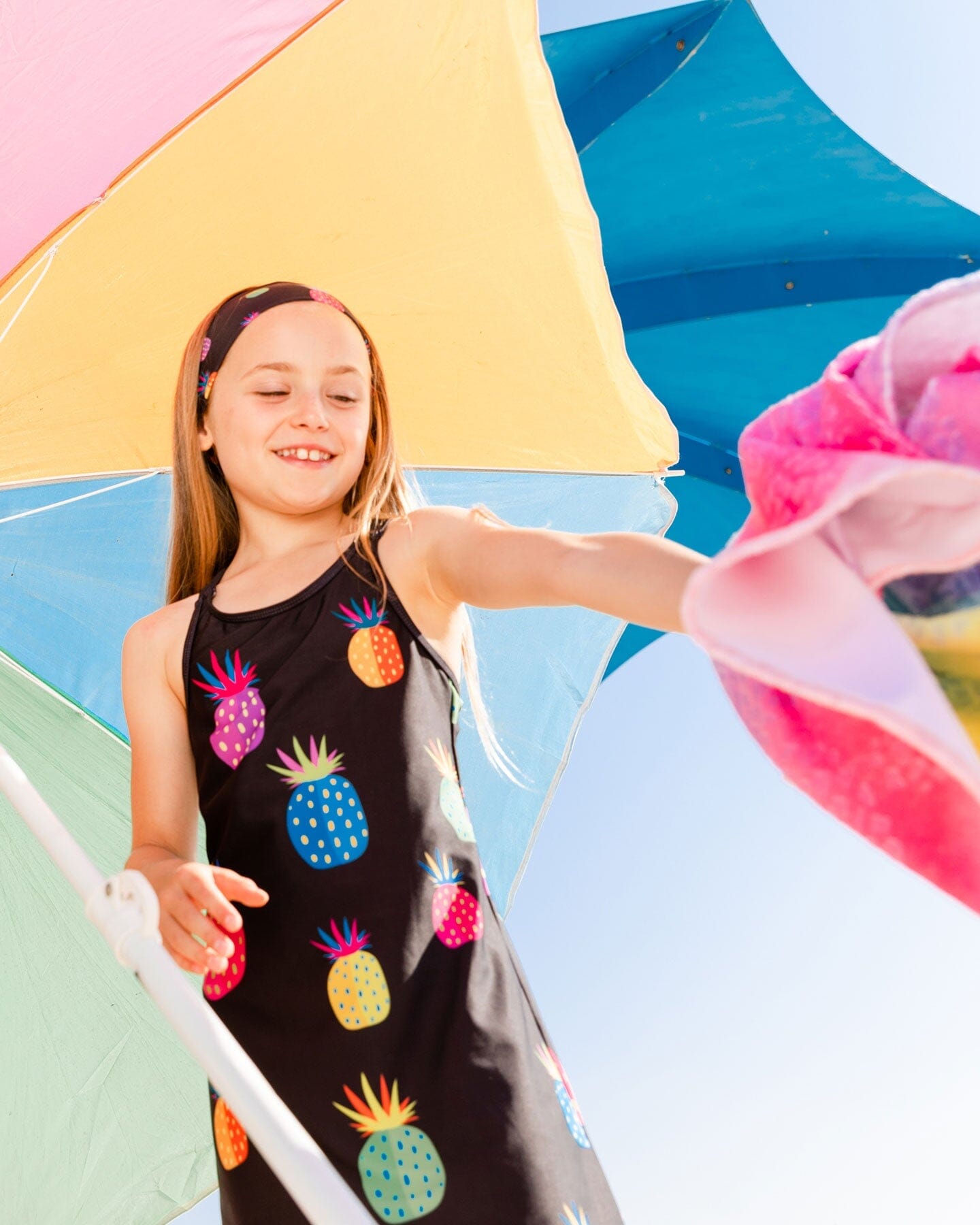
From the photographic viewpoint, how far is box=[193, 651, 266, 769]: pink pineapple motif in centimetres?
139

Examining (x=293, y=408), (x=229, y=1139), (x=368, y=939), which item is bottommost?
(x=229, y=1139)

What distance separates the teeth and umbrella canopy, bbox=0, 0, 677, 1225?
0.45 m

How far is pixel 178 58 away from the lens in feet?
5.73

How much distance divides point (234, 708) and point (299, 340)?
56cm

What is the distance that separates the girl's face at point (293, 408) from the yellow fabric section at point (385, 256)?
10.5 inches

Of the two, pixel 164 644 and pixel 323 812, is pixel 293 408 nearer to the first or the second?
pixel 164 644

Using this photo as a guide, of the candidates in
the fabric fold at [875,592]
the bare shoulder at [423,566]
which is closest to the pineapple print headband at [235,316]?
the bare shoulder at [423,566]

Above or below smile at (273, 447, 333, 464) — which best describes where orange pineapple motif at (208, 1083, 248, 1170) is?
below

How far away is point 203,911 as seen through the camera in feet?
3.99

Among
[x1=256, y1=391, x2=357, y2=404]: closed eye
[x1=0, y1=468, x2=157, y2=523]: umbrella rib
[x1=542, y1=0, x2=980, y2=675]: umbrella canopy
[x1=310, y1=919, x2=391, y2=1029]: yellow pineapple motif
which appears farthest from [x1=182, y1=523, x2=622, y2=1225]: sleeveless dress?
[x1=542, y1=0, x2=980, y2=675]: umbrella canopy

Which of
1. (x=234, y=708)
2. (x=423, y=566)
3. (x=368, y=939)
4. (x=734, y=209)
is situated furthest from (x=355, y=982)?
(x=734, y=209)

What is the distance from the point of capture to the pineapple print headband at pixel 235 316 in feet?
5.70

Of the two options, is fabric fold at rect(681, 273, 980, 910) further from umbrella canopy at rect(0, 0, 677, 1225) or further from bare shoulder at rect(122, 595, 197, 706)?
umbrella canopy at rect(0, 0, 677, 1225)

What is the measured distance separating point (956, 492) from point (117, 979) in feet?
5.69
